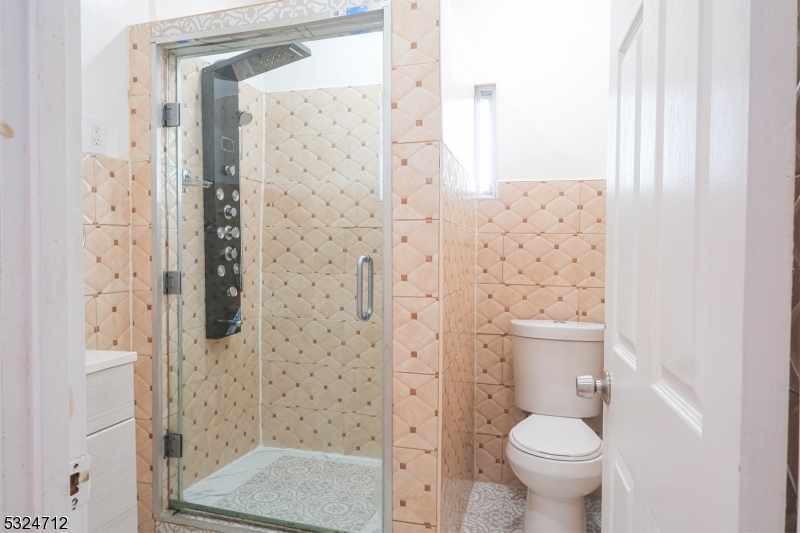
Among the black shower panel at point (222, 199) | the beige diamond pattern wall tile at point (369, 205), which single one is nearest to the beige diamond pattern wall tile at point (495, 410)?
the beige diamond pattern wall tile at point (369, 205)

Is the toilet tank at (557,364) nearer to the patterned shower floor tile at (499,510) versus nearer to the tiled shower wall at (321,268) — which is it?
the patterned shower floor tile at (499,510)

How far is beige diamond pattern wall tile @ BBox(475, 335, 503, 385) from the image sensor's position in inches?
97.1

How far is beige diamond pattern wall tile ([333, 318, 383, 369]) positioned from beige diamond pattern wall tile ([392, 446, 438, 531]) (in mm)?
335

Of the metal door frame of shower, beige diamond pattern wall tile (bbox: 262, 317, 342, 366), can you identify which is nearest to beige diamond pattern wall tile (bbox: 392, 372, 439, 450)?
the metal door frame of shower

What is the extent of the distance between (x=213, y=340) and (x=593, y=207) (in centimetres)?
184

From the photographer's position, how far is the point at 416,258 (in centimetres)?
171

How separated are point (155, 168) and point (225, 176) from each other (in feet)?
0.88

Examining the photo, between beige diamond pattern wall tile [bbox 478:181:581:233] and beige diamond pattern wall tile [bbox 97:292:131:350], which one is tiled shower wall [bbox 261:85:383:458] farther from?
beige diamond pattern wall tile [bbox 478:181:581:233]

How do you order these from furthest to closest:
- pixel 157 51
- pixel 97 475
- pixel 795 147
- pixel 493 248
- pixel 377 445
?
1. pixel 493 248
2. pixel 157 51
3. pixel 377 445
4. pixel 97 475
5. pixel 795 147

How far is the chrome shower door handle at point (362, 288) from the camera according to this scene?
6.00 feet

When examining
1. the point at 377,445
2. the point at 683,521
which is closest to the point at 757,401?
the point at 683,521

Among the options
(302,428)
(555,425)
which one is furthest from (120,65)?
(555,425)

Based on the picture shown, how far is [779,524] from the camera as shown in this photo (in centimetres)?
37

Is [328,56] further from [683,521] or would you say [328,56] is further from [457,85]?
[683,521]
